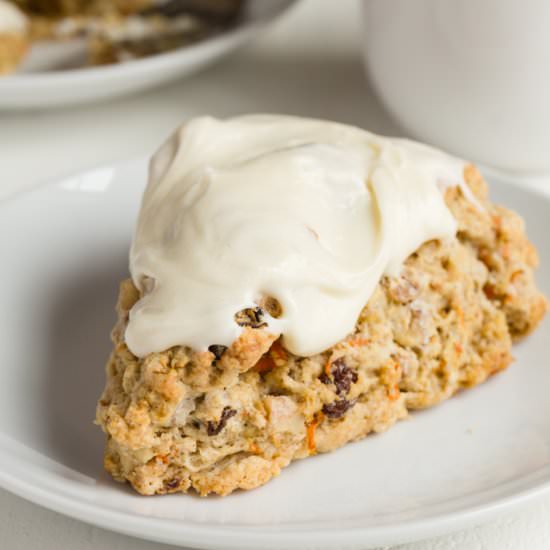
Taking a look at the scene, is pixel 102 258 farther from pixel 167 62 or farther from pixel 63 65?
pixel 63 65

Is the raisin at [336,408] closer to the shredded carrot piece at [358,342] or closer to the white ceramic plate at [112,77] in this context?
the shredded carrot piece at [358,342]

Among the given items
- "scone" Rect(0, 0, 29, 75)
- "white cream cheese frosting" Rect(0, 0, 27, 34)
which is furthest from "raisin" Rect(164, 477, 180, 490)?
"white cream cheese frosting" Rect(0, 0, 27, 34)

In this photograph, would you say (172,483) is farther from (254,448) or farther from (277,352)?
(277,352)

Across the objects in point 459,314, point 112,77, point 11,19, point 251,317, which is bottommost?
point 11,19

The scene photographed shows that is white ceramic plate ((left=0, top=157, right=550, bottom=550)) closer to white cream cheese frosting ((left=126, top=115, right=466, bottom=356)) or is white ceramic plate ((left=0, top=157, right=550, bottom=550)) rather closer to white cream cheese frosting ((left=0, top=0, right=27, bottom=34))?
white cream cheese frosting ((left=126, top=115, right=466, bottom=356))

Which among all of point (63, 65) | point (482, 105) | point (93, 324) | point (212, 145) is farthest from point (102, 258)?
point (63, 65)

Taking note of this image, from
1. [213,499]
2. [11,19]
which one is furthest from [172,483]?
[11,19]

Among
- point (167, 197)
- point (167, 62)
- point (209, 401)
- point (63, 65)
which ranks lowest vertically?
point (63, 65)
